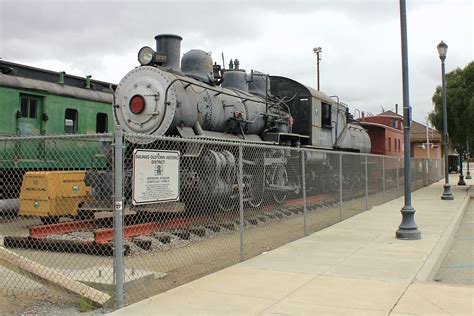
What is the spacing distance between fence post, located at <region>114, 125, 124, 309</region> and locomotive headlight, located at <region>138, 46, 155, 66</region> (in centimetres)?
560

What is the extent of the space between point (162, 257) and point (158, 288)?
5.19 feet

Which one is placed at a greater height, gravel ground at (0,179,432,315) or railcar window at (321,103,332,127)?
railcar window at (321,103,332,127)

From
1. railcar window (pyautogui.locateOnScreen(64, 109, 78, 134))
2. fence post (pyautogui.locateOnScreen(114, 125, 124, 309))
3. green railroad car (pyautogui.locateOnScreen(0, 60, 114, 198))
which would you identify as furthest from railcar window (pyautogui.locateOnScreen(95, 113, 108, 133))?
fence post (pyautogui.locateOnScreen(114, 125, 124, 309))

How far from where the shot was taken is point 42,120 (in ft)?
39.8

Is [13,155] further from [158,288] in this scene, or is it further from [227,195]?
[158,288]

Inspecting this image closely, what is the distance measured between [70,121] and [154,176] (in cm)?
872

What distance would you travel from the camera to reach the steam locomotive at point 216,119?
929 cm

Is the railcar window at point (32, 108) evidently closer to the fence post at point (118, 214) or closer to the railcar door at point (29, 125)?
the railcar door at point (29, 125)

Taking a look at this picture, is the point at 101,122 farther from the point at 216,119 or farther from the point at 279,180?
the point at 279,180

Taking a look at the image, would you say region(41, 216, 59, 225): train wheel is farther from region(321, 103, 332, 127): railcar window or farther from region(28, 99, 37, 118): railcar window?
region(321, 103, 332, 127): railcar window

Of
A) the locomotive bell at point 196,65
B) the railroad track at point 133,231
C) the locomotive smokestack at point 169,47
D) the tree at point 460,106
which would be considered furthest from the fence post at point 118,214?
the tree at point 460,106

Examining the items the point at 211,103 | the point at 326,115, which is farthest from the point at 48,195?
the point at 326,115

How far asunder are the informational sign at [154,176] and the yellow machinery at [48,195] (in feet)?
15.2

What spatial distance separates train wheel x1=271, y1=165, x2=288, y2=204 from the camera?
1086 cm
